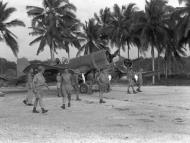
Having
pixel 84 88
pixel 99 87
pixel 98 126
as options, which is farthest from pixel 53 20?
pixel 98 126

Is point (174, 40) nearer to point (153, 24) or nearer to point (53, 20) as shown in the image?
point (153, 24)

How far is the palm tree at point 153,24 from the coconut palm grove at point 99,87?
138 mm

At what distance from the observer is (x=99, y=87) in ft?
55.8

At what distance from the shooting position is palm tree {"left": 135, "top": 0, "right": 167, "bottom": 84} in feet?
163

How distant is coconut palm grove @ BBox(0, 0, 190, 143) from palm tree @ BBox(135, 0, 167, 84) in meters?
0.14

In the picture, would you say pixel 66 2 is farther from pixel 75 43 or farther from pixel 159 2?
pixel 159 2

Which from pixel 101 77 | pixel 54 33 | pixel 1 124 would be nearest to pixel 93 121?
pixel 1 124

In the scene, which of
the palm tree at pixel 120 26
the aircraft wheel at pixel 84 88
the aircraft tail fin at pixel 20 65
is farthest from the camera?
the palm tree at pixel 120 26

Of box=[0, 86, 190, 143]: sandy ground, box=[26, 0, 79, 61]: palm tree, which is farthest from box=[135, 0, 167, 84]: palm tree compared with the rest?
box=[0, 86, 190, 143]: sandy ground

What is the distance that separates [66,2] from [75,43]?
28.2 feet

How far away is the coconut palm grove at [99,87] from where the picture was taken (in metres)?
9.26

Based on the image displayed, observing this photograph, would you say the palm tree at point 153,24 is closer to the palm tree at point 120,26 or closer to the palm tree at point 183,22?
the palm tree at point 183,22

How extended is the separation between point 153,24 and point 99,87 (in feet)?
116

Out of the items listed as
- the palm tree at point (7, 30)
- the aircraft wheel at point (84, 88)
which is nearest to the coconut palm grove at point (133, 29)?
the palm tree at point (7, 30)
